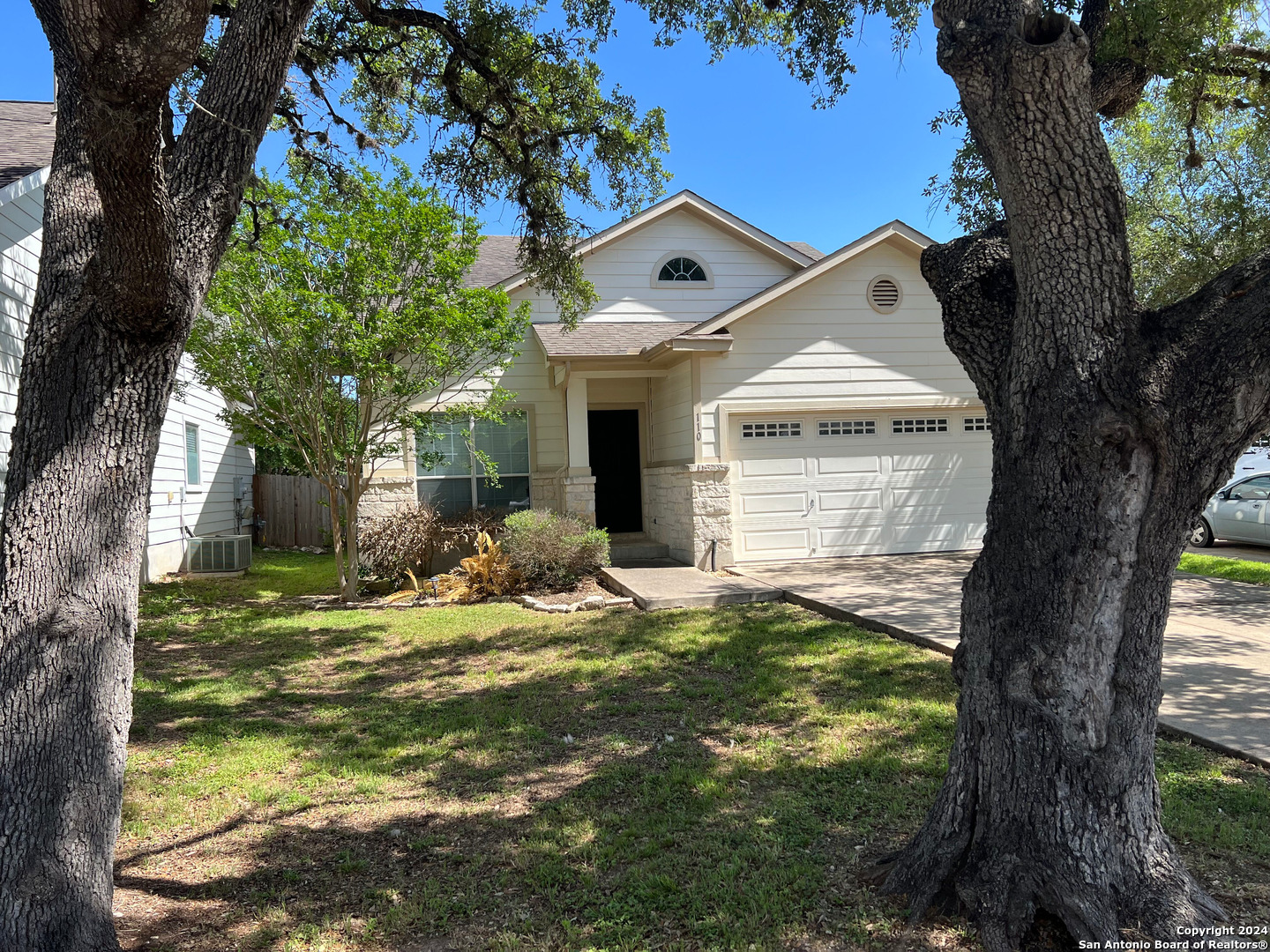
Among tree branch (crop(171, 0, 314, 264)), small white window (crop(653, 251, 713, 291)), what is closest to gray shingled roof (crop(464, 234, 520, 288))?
small white window (crop(653, 251, 713, 291))

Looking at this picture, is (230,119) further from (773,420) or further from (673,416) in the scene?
(673,416)

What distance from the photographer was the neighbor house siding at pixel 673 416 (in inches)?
480

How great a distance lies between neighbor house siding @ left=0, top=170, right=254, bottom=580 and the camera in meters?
8.03

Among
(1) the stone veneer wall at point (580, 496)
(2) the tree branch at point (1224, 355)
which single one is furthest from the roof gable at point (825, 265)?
(2) the tree branch at point (1224, 355)

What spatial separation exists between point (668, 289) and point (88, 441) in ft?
39.6

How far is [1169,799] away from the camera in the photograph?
3.99 meters

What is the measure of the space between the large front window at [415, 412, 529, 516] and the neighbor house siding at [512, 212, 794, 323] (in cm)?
223

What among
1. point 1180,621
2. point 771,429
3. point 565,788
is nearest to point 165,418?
point 565,788

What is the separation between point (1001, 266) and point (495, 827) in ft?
11.7

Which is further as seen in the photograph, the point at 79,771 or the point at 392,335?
the point at 392,335

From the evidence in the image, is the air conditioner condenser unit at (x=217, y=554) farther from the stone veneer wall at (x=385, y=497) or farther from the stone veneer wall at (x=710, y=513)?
the stone veneer wall at (x=710, y=513)

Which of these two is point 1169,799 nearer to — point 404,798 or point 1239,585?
point 404,798

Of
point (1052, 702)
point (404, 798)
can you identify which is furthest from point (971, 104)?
point (404, 798)

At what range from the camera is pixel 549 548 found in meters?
10.8
